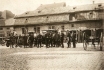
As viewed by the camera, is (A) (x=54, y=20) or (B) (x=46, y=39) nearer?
(B) (x=46, y=39)

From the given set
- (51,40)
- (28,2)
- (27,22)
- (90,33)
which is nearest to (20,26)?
(27,22)

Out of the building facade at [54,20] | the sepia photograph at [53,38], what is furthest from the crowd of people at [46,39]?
the building facade at [54,20]

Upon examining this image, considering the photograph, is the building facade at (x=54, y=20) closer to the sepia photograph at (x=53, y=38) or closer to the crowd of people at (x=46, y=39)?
the sepia photograph at (x=53, y=38)

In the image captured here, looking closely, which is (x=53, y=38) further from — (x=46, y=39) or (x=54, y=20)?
(x=54, y=20)

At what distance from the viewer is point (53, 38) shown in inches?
290

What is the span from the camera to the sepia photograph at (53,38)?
3.81 meters

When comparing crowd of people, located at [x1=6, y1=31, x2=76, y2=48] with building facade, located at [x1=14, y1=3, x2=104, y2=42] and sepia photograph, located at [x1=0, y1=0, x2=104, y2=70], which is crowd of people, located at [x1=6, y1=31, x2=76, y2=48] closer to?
sepia photograph, located at [x1=0, y1=0, x2=104, y2=70]

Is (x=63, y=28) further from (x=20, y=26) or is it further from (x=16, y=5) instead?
(x=16, y=5)

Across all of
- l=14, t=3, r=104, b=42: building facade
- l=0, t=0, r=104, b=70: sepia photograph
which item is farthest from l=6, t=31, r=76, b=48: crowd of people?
l=14, t=3, r=104, b=42: building facade

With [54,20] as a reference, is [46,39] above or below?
below

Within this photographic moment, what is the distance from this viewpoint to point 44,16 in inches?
523

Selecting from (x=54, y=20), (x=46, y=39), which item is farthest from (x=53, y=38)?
(x=54, y=20)

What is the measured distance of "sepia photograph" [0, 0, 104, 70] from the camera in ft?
12.5

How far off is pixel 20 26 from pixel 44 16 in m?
2.26
